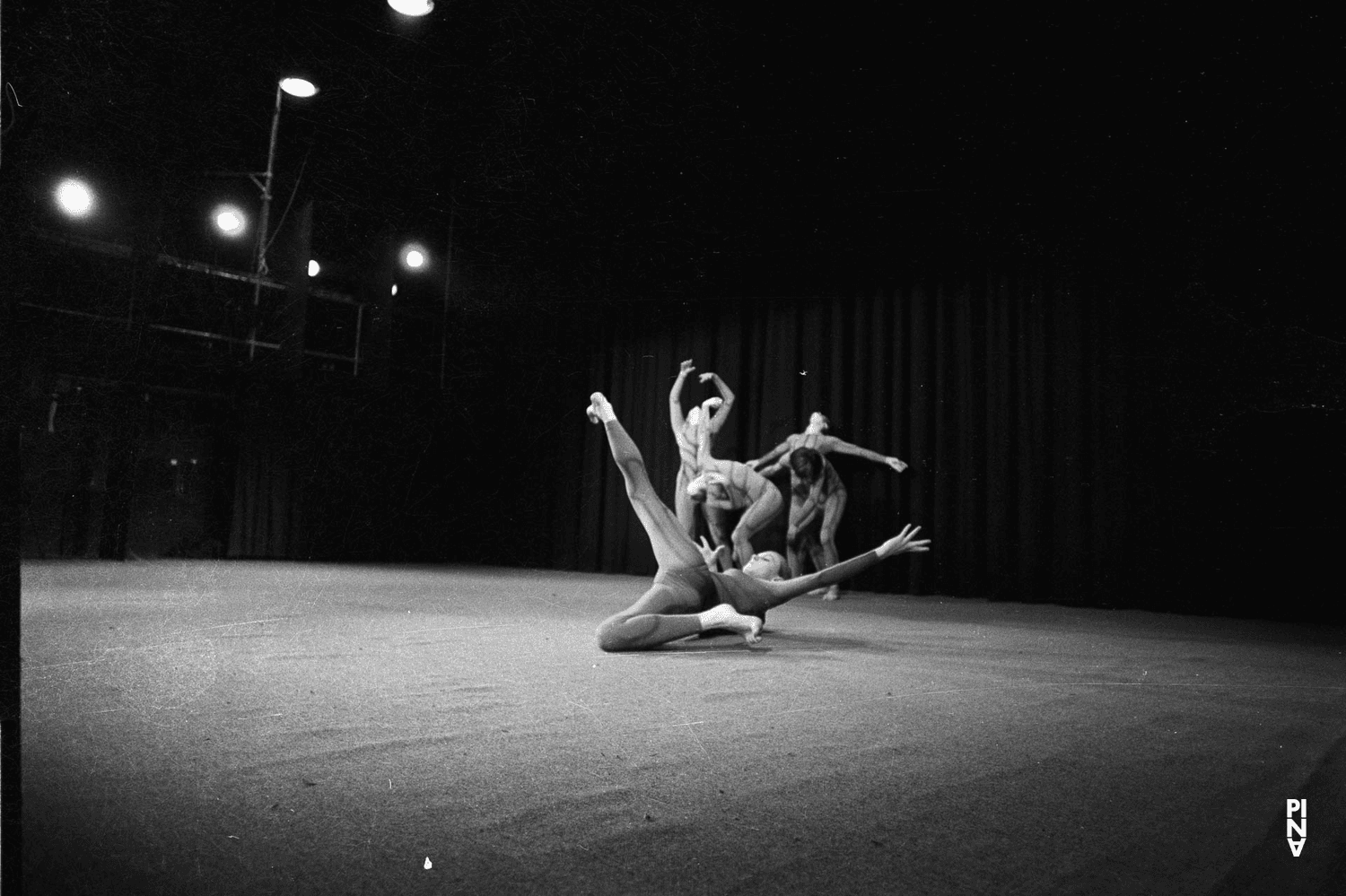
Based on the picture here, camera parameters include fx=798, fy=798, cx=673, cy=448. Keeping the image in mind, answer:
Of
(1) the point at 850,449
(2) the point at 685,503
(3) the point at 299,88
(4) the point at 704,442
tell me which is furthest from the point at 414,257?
(1) the point at 850,449

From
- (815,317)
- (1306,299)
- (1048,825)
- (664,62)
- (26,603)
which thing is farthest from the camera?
(815,317)

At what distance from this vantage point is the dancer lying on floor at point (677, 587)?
281 centimetres

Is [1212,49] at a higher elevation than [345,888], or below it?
higher

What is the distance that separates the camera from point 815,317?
7.13m

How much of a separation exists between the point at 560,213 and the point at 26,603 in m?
2.93

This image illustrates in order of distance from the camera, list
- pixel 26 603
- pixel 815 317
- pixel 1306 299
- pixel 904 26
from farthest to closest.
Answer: pixel 815 317 → pixel 1306 299 → pixel 904 26 → pixel 26 603

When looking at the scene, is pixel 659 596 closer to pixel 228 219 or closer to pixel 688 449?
pixel 228 219

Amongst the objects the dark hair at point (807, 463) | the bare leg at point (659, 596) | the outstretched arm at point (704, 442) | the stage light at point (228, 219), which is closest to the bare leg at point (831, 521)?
the dark hair at point (807, 463)

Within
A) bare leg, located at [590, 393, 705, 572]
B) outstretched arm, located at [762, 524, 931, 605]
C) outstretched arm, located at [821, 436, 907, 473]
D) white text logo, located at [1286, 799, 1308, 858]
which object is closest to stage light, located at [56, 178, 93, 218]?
bare leg, located at [590, 393, 705, 572]

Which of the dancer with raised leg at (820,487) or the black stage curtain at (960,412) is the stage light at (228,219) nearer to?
the dancer with raised leg at (820,487)

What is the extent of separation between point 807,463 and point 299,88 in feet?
14.9

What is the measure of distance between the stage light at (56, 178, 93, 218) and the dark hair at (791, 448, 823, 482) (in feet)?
16.4

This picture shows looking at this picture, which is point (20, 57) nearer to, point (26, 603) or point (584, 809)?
point (584, 809)

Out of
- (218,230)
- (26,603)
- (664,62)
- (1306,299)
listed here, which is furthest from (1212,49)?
(26,603)
